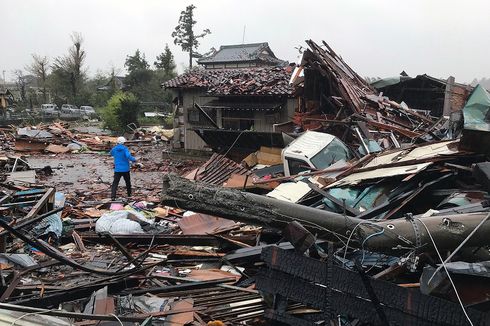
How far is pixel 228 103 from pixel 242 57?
2130 cm

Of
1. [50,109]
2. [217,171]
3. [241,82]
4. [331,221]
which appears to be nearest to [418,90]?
[241,82]

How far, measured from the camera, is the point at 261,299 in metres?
4.25

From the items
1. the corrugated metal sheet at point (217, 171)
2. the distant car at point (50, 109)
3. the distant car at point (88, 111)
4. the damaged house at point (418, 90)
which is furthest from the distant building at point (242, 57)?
the corrugated metal sheet at point (217, 171)

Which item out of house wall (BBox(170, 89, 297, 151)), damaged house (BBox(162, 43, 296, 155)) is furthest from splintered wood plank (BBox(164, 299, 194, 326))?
house wall (BBox(170, 89, 297, 151))

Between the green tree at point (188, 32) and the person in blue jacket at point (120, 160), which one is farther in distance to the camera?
the green tree at point (188, 32)

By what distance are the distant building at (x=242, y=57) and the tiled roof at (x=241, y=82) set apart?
17067mm

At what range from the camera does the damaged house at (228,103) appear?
56.0 ft

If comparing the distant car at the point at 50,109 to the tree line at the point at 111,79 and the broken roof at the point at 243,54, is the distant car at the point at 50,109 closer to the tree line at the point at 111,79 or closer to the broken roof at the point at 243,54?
the tree line at the point at 111,79

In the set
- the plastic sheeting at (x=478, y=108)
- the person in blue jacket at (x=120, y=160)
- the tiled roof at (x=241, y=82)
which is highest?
the tiled roof at (x=241, y=82)

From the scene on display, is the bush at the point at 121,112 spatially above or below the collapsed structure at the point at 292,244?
above

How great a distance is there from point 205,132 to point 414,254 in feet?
38.1

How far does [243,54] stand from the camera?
131 feet

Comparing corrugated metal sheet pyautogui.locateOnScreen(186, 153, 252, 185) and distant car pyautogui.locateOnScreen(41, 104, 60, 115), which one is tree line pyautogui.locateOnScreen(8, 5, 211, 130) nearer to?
distant car pyautogui.locateOnScreen(41, 104, 60, 115)

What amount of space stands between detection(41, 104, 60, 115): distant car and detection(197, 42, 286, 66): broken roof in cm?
1473
